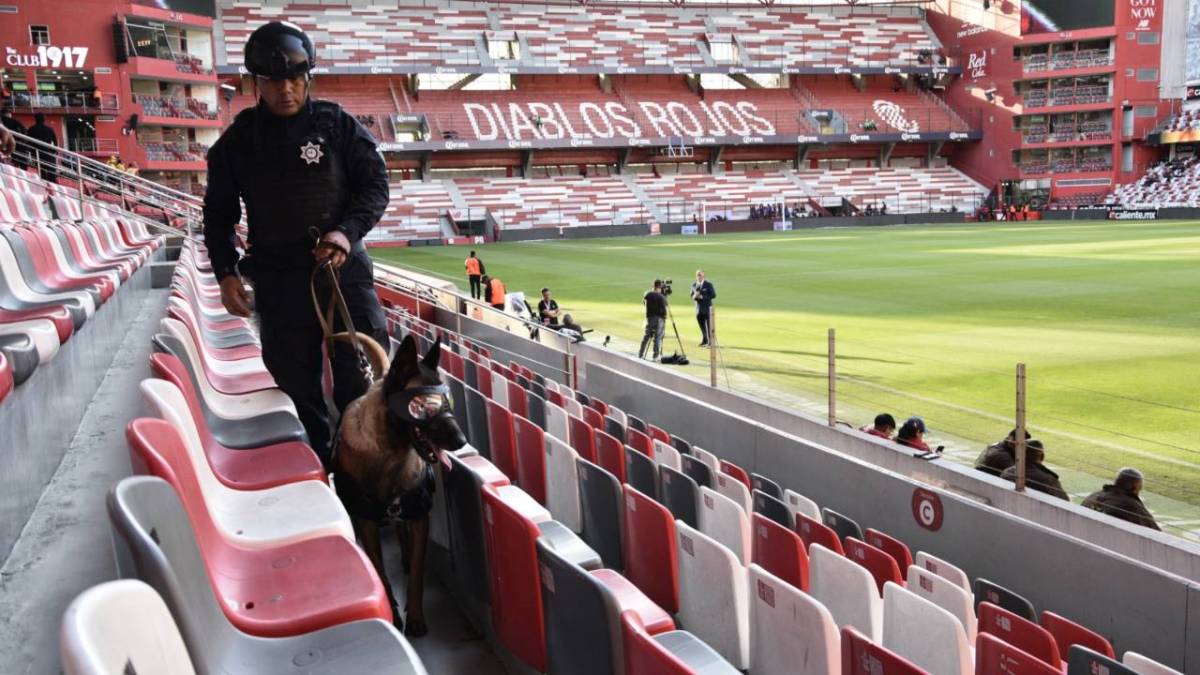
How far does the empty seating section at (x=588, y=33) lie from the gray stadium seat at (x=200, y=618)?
52657 millimetres

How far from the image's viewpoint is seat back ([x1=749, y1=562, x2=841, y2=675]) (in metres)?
2.82

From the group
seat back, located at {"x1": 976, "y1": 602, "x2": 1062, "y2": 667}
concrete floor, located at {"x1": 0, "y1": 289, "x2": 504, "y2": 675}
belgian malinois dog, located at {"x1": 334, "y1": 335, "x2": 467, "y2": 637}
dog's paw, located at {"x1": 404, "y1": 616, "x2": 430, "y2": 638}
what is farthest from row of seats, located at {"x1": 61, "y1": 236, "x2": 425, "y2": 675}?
seat back, located at {"x1": 976, "y1": 602, "x2": 1062, "y2": 667}

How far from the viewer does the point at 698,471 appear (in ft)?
18.8

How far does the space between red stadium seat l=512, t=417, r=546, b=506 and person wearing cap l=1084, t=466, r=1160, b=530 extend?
3.55 meters

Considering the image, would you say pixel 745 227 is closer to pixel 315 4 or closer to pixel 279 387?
pixel 315 4

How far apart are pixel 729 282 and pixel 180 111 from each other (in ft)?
85.8

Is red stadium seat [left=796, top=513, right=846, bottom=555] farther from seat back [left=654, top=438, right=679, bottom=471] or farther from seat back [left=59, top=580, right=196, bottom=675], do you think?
seat back [left=59, top=580, right=196, bottom=675]

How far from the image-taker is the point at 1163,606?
190 inches

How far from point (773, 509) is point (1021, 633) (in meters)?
1.63

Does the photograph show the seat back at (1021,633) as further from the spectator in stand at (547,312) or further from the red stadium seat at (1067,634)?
the spectator in stand at (547,312)

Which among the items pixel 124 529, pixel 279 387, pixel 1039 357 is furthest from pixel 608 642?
pixel 1039 357

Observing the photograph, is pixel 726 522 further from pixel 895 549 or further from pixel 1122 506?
pixel 1122 506

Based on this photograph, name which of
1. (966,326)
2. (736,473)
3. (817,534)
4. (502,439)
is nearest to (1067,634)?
(817,534)

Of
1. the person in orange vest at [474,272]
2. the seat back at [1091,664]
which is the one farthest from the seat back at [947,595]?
the person in orange vest at [474,272]
